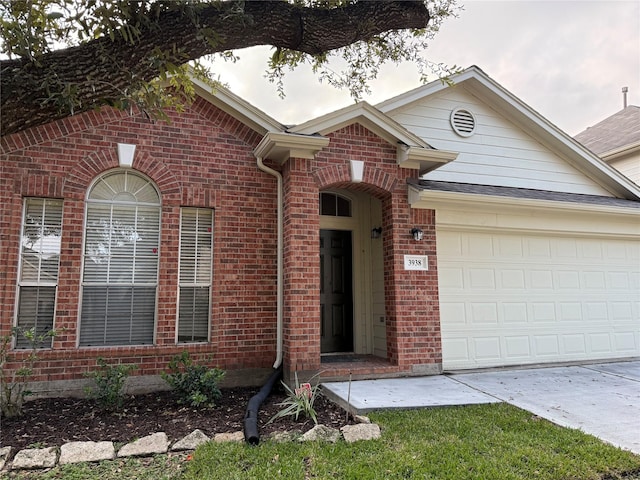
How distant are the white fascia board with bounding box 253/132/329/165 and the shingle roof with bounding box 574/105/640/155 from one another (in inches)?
399

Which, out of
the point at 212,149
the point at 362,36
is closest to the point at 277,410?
the point at 212,149

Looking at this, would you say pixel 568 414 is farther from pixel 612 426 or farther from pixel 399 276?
pixel 399 276

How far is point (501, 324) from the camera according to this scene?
7457 mm

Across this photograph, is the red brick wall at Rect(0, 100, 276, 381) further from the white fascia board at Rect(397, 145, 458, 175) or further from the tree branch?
the tree branch

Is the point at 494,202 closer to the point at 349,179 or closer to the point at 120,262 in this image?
the point at 349,179

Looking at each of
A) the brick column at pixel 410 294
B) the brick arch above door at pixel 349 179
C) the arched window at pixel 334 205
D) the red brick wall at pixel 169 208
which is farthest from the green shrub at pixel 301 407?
the arched window at pixel 334 205

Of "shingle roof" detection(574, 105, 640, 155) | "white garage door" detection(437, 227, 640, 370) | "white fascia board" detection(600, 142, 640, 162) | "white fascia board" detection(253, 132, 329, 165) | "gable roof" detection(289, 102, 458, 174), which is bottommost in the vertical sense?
"white garage door" detection(437, 227, 640, 370)

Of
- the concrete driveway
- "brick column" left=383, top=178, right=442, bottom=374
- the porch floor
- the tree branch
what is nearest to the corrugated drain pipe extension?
the porch floor

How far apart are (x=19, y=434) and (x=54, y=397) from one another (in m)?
1.28

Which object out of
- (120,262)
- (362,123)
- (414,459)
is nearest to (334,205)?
(362,123)

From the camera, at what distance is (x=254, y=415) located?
4.56m

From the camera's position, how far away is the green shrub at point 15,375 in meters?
4.82

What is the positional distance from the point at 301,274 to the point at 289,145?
186 cm

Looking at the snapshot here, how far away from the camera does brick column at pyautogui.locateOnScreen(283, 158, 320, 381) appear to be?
6.04 m
